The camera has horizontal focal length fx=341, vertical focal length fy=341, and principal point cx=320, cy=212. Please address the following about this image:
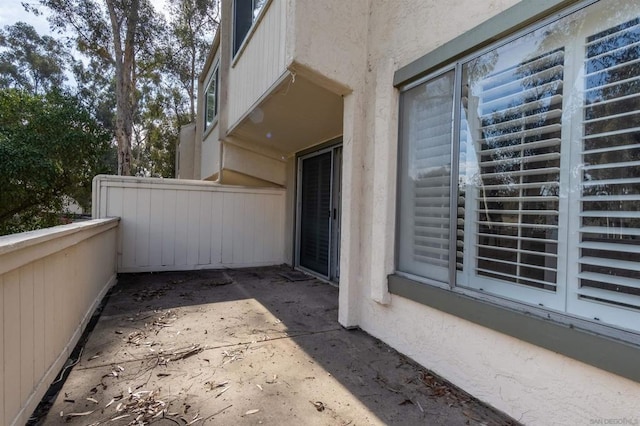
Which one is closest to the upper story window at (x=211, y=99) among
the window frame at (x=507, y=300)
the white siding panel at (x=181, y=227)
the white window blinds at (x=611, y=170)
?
the white siding panel at (x=181, y=227)

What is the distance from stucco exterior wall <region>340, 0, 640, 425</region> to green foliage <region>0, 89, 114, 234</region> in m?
9.45

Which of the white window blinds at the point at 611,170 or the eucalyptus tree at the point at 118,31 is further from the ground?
the eucalyptus tree at the point at 118,31

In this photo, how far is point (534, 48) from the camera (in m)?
2.16

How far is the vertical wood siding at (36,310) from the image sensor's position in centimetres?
175

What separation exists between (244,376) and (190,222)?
15.9 feet

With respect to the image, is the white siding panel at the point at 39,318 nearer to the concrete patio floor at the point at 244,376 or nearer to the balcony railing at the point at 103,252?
the balcony railing at the point at 103,252

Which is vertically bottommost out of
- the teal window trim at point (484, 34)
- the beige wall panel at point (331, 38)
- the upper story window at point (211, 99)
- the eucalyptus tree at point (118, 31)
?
the teal window trim at point (484, 34)

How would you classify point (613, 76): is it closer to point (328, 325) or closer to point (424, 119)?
point (424, 119)

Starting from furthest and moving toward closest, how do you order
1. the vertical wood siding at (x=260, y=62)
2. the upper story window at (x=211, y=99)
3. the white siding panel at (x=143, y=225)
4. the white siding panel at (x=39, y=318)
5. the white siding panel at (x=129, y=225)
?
the upper story window at (x=211, y=99)
the white siding panel at (x=143, y=225)
the white siding panel at (x=129, y=225)
the vertical wood siding at (x=260, y=62)
the white siding panel at (x=39, y=318)

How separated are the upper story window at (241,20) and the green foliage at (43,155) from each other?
20.7 feet

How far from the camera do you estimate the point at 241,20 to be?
260 inches

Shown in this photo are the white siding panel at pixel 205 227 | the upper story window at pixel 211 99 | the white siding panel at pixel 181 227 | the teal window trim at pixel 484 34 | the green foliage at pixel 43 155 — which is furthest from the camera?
the green foliage at pixel 43 155

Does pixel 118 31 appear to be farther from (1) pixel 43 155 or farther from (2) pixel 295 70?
(2) pixel 295 70

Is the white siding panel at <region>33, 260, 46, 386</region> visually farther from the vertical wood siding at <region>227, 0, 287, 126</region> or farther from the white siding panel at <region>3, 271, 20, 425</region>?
the vertical wood siding at <region>227, 0, 287, 126</region>
